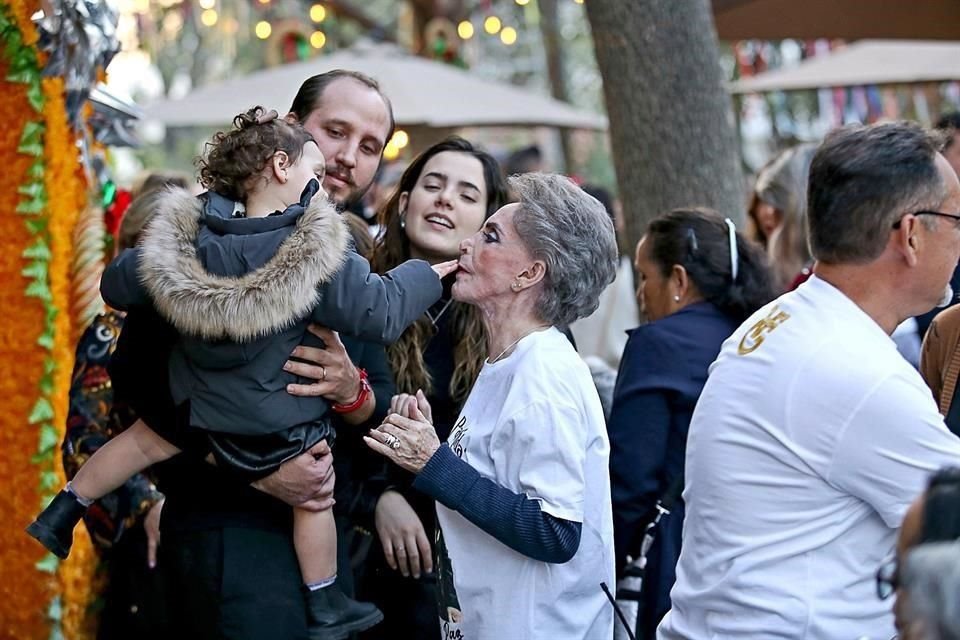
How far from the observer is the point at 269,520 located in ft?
11.8

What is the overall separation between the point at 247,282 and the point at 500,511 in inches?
34.7

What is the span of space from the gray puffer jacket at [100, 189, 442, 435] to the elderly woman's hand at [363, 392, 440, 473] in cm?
22

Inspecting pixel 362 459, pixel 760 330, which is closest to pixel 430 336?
pixel 362 459

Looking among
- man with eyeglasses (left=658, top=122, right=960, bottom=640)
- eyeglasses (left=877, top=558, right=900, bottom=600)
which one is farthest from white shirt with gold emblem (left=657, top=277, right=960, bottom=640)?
eyeglasses (left=877, top=558, right=900, bottom=600)

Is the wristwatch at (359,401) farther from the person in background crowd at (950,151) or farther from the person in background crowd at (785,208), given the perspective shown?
the person in background crowd at (785,208)

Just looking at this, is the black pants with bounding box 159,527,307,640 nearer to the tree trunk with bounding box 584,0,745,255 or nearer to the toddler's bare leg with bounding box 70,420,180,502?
the toddler's bare leg with bounding box 70,420,180,502

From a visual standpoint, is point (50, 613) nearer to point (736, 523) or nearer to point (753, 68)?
point (736, 523)

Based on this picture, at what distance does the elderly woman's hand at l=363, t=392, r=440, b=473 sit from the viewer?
132 inches

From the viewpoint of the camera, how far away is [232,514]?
3561 millimetres

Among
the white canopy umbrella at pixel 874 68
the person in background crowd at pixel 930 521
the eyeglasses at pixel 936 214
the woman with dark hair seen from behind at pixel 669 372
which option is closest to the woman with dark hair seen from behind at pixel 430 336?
the woman with dark hair seen from behind at pixel 669 372

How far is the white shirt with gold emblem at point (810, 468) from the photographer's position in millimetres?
2611

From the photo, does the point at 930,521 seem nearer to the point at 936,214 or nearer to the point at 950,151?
the point at 936,214

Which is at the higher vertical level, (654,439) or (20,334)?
(20,334)

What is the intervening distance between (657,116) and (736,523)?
3507 millimetres
